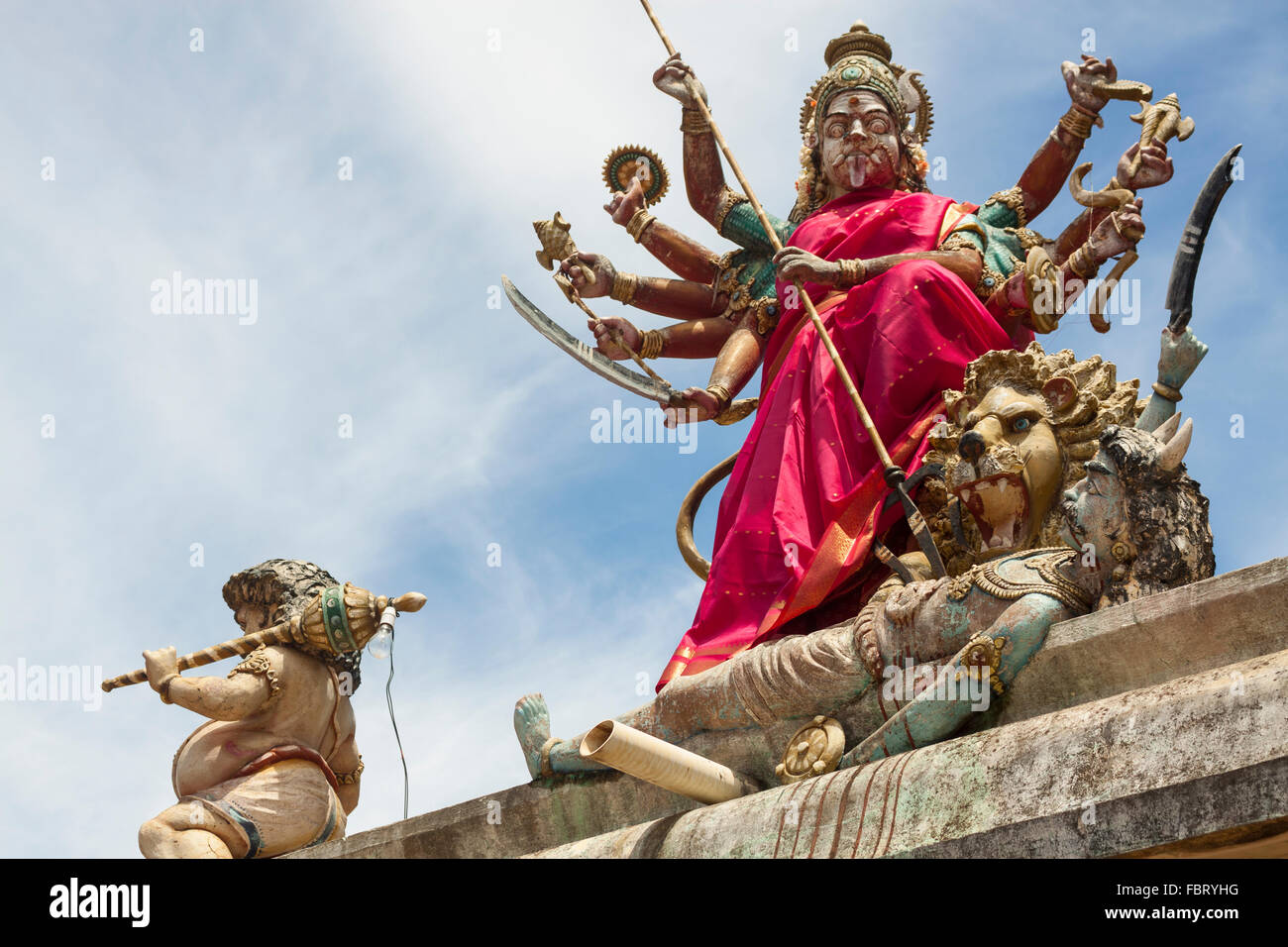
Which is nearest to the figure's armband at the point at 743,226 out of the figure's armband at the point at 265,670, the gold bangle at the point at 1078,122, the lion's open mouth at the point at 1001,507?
the gold bangle at the point at 1078,122

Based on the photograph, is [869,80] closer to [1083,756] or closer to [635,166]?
[635,166]

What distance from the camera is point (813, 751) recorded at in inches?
293

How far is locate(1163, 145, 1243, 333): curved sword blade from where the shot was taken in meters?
7.54

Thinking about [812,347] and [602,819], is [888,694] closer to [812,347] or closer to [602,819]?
[602,819]

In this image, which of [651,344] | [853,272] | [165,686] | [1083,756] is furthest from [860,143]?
[1083,756]

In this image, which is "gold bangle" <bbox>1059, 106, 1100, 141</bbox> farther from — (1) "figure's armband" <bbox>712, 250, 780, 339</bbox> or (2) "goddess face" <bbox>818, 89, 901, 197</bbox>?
(1) "figure's armband" <bbox>712, 250, 780, 339</bbox>

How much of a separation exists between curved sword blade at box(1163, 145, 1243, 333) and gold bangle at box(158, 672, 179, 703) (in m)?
4.97

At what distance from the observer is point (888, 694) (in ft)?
24.3

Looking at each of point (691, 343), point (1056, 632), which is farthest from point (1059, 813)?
point (691, 343)

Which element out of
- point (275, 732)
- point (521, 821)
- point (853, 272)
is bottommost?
point (521, 821)

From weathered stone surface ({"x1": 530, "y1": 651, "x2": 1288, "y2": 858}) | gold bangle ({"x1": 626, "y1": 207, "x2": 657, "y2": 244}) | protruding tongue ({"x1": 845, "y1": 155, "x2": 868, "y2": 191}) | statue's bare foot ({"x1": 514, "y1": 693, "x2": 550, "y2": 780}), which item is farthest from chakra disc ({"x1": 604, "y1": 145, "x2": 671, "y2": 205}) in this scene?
weathered stone surface ({"x1": 530, "y1": 651, "x2": 1288, "y2": 858})

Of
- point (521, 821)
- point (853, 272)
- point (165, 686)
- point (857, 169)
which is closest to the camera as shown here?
point (521, 821)

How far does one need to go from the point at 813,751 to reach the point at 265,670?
9.86ft
